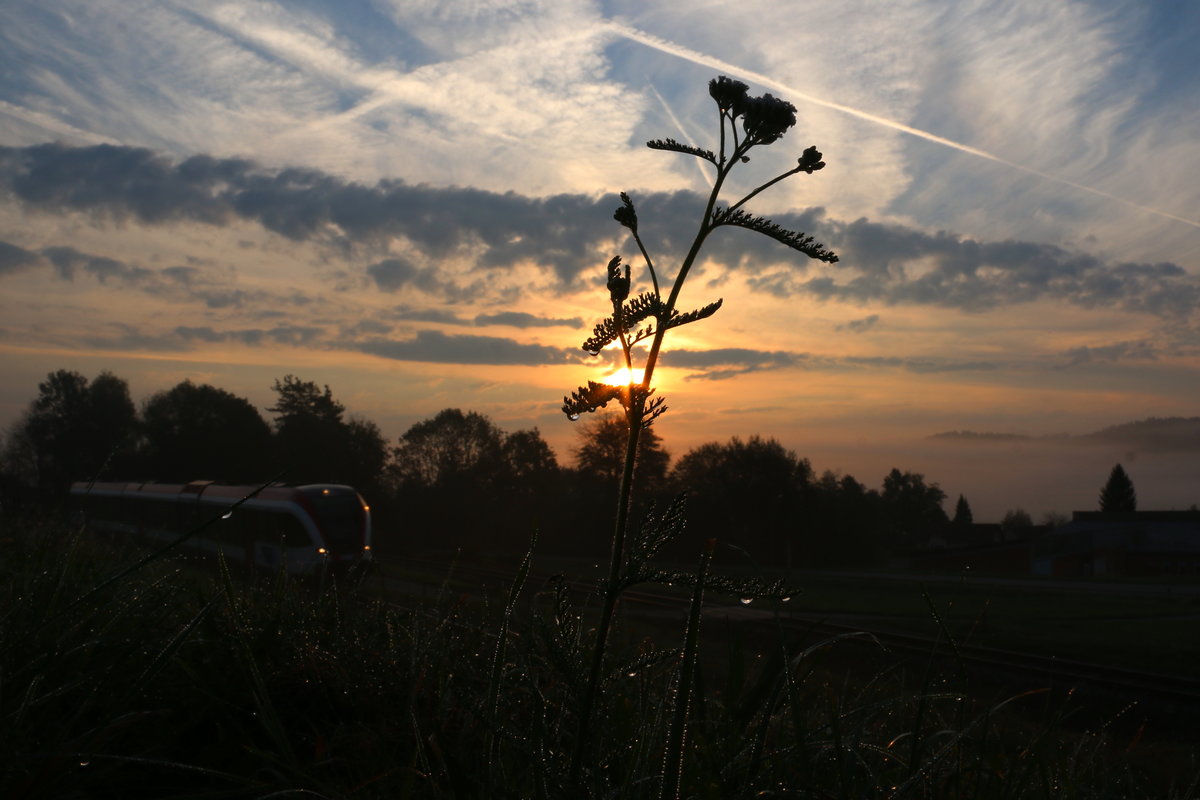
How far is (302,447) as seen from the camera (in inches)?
2464

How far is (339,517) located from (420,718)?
19318 mm

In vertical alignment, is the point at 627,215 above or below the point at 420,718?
above

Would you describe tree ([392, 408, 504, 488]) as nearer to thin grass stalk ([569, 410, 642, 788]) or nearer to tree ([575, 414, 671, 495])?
tree ([575, 414, 671, 495])

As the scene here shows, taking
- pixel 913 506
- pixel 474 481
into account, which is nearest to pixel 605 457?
pixel 474 481

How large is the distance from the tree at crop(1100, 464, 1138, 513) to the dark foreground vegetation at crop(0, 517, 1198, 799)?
132387 mm

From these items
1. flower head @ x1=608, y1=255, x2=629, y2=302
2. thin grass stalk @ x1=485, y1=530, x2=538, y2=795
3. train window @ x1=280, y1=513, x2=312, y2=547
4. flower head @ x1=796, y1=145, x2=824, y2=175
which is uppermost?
flower head @ x1=796, y1=145, x2=824, y2=175

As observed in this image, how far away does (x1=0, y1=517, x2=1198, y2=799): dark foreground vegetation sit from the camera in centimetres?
190

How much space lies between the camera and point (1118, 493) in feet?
388

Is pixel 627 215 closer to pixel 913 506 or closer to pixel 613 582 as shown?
pixel 613 582

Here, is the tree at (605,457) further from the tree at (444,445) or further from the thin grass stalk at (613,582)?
the thin grass stalk at (613,582)

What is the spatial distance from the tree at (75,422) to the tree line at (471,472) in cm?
21

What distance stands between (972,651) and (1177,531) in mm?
65214

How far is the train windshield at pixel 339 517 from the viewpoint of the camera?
2056cm

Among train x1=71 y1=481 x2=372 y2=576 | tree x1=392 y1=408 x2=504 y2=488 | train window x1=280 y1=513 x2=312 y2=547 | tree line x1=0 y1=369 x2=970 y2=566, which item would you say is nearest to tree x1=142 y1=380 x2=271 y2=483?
tree line x1=0 y1=369 x2=970 y2=566
